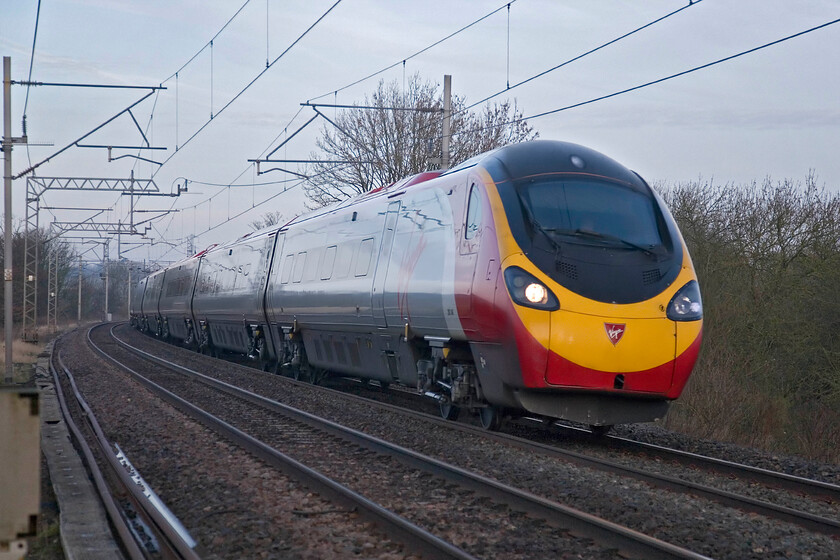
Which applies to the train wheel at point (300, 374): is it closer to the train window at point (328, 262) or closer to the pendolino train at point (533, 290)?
the train window at point (328, 262)

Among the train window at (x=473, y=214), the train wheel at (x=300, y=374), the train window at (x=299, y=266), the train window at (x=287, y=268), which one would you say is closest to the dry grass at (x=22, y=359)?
the train wheel at (x=300, y=374)

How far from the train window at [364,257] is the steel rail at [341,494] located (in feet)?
9.71

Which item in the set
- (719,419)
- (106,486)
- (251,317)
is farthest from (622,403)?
(251,317)

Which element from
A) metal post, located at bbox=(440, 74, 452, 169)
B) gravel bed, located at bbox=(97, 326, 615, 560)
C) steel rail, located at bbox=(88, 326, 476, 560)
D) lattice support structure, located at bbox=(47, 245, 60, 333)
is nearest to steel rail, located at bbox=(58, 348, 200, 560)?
steel rail, located at bbox=(88, 326, 476, 560)

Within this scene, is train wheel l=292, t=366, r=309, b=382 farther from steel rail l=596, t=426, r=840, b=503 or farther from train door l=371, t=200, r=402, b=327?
steel rail l=596, t=426, r=840, b=503

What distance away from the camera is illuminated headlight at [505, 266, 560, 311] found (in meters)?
8.92

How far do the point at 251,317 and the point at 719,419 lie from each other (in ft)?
34.5

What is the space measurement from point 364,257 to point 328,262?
1.89 meters

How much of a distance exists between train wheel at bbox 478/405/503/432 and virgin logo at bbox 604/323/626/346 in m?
1.88

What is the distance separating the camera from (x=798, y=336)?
20859 millimetres

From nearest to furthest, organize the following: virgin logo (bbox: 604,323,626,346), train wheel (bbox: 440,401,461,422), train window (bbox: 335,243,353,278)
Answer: virgin logo (bbox: 604,323,626,346) < train wheel (bbox: 440,401,461,422) < train window (bbox: 335,243,353,278)

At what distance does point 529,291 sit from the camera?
353 inches

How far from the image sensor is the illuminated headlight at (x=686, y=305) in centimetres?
932

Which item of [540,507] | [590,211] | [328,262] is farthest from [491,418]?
[328,262]
